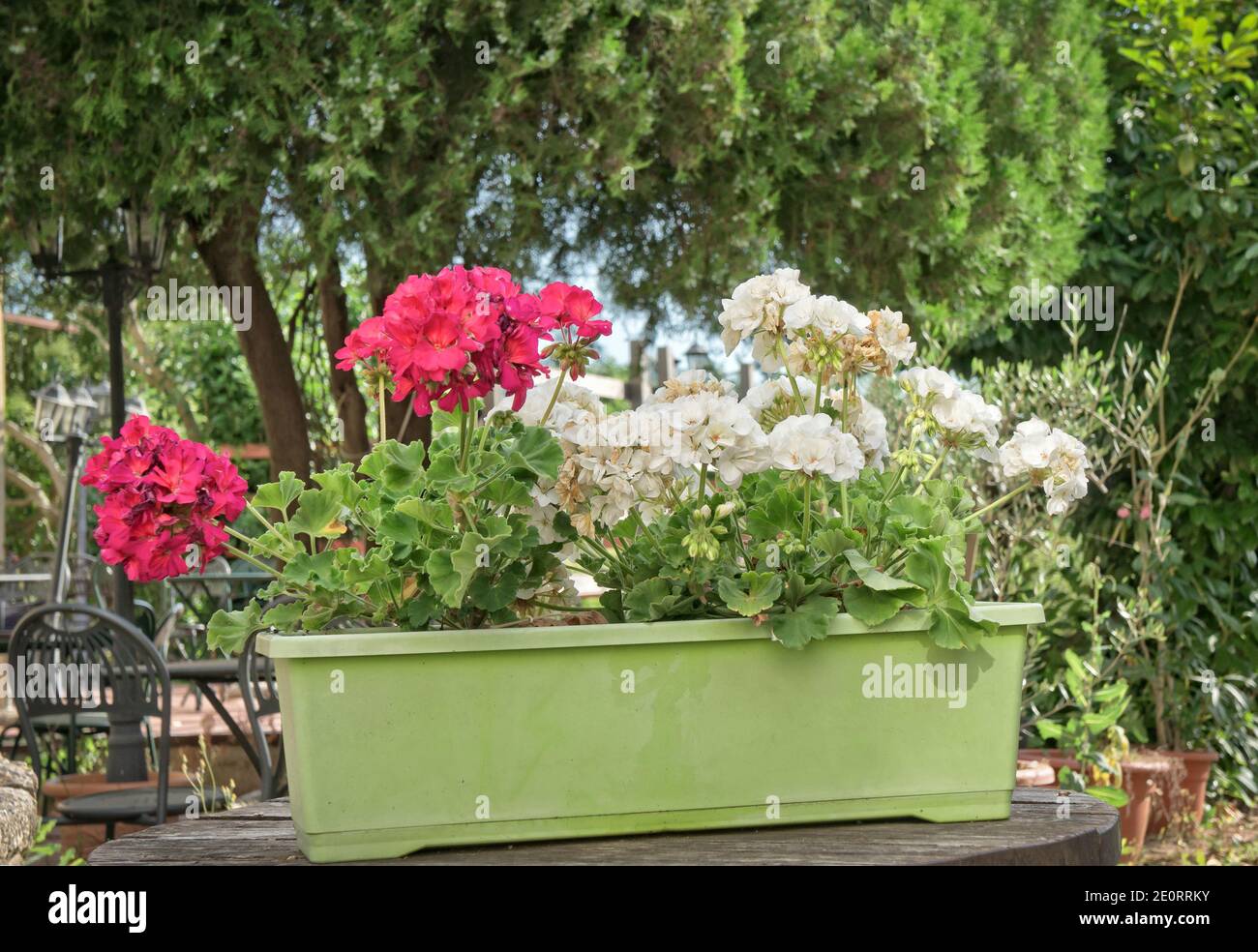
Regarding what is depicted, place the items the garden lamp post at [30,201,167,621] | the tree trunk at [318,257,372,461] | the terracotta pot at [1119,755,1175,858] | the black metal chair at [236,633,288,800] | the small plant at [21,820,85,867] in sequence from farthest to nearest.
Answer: the tree trunk at [318,257,372,461] → the terracotta pot at [1119,755,1175,858] → the garden lamp post at [30,201,167,621] → the black metal chair at [236,633,288,800] → the small plant at [21,820,85,867]

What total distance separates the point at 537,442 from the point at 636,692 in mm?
243

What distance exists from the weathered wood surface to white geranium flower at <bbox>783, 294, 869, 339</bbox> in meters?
0.47

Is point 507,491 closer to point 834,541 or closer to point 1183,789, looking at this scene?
point 834,541

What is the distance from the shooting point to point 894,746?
124 cm

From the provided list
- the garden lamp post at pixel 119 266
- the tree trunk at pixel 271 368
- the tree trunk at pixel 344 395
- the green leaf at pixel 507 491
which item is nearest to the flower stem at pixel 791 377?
the green leaf at pixel 507 491

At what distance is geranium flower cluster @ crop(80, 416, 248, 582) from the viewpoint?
1.14m

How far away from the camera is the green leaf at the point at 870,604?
1.20 metres

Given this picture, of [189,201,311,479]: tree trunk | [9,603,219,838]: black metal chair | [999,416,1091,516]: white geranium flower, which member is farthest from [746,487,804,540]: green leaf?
[189,201,311,479]: tree trunk

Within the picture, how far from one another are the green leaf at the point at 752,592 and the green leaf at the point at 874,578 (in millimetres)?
71

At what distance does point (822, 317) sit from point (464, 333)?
36 cm

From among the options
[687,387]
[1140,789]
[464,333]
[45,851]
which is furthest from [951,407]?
[1140,789]

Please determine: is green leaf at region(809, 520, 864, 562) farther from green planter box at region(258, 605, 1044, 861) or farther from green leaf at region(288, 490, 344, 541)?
green leaf at region(288, 490, 344, 541)

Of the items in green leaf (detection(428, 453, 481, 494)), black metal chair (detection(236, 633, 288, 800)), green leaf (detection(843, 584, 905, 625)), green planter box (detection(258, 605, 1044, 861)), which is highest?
green leaf (detection(428, 453, 481, 494))
